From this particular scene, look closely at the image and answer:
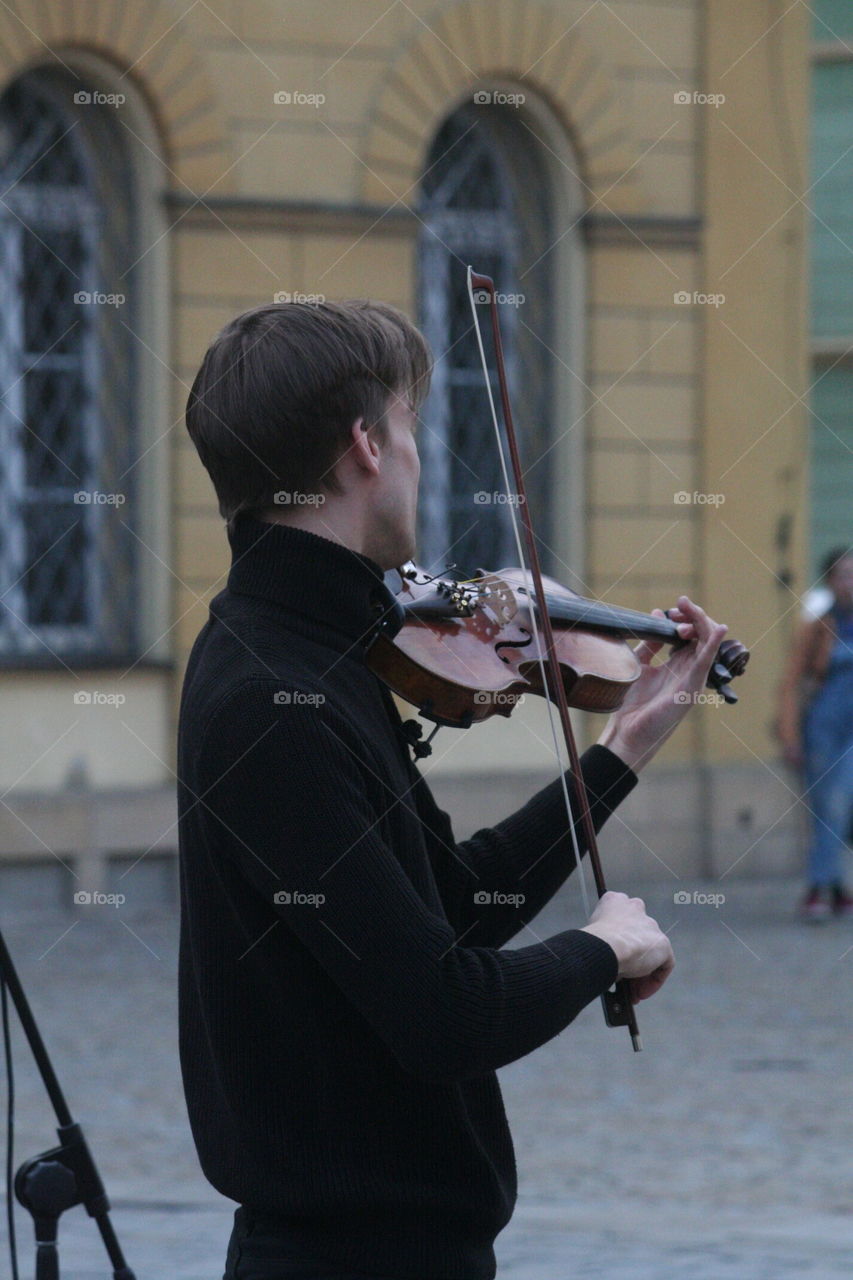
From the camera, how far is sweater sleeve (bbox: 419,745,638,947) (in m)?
2.47

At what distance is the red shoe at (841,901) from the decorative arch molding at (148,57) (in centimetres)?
449

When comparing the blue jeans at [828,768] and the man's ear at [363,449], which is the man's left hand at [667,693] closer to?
the man's ear at [363,449]

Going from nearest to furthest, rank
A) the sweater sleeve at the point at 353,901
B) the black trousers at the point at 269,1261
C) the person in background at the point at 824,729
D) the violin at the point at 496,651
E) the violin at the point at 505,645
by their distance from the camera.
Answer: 1. the sweater sleeve at the point at 353,901
2. the black trousers at the point at 269,1261
3. the violin at the point at 505,645
4. the violin at the point at 496,651
5. the person in background at the point at 824,729

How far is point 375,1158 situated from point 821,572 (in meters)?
10.6

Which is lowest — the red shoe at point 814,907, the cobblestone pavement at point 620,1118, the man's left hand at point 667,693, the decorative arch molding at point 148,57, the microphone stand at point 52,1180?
the red shoe at point 814,907

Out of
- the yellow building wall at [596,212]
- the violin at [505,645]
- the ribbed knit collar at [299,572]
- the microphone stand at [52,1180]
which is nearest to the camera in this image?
the ribbed knit collar at [299,572]

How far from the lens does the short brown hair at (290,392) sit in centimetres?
207

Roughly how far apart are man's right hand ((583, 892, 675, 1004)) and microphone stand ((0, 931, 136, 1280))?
983 millimetres

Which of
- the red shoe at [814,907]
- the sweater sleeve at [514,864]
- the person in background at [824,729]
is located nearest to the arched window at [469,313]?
the person in background at [824,729]

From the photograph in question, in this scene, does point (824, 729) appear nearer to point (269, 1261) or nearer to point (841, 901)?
point (841, 901)

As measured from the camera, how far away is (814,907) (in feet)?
33.2

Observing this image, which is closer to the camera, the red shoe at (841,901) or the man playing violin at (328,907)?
the man playing violin at (328,907)

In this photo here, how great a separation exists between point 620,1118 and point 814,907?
14.1 ft

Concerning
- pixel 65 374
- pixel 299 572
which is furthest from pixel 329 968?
pixel 65 374
